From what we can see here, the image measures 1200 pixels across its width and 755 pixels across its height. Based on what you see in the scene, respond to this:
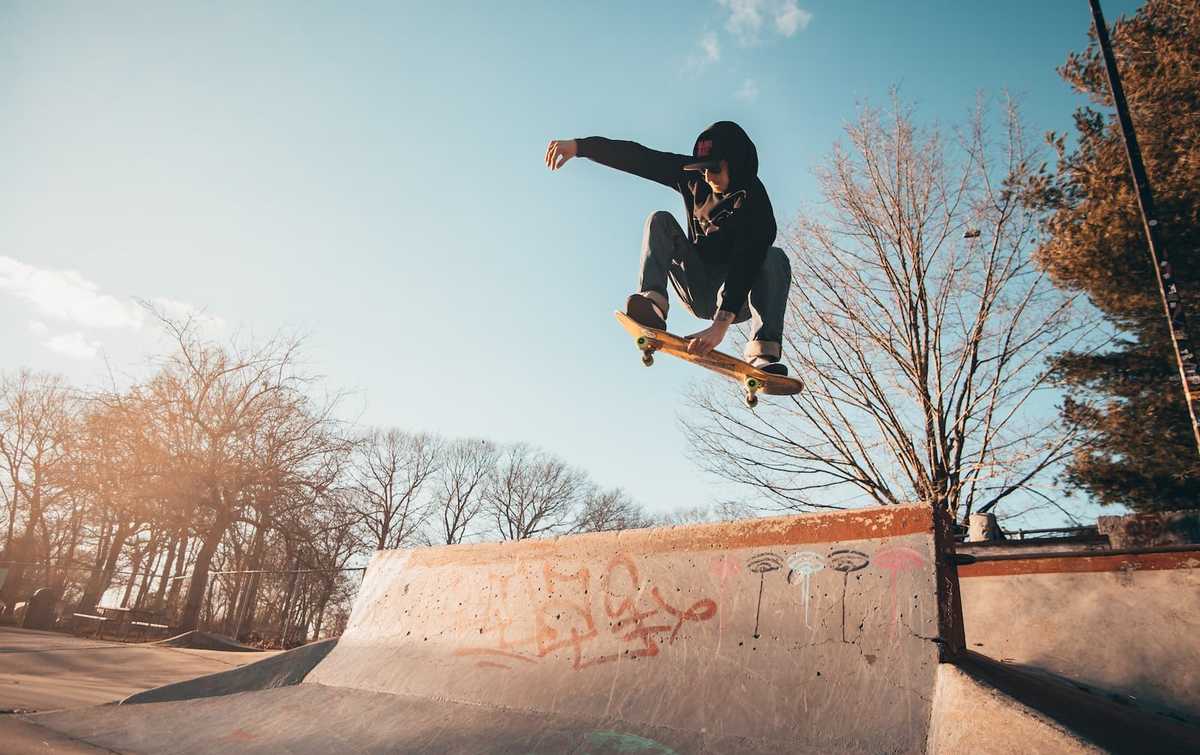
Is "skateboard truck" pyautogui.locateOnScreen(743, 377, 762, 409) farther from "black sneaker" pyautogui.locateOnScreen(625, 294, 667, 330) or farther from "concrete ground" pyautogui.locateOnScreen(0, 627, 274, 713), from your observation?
"concrete ground" pyautogui.locateOnScreen(0, 627, 274, 713)

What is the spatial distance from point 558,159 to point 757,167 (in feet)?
4.24

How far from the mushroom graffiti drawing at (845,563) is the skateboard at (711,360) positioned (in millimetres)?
1480

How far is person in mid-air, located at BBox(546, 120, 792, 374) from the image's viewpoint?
363 cm

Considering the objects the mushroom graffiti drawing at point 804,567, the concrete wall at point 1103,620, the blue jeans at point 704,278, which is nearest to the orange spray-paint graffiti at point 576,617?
the mushroom graffiti drawing at point 804,567

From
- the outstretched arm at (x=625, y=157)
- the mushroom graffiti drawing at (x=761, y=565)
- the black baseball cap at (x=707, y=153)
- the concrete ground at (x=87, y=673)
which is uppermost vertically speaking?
the outstretched arm at (x=625, y=157)

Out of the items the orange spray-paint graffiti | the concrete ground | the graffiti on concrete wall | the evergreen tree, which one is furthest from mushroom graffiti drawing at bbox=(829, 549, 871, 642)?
the evergreen tree

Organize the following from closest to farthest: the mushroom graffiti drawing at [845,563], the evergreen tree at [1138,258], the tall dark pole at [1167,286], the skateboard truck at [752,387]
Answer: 1. the mushroom graffiti drawing at [845,563]
2. the skateboard truck at [752,387]
3. the tall dark pole at [1167,286]
4. the evergreen tree at [1138,258]

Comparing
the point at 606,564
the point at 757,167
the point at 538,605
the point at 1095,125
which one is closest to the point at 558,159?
the point at 757,167

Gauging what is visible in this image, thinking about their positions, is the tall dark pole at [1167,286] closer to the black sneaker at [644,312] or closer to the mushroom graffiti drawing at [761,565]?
the mushroom graffiti drawing at [761,565]

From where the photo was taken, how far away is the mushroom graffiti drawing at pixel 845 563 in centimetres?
278

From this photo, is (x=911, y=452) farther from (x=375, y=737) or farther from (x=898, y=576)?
(x=375, y=737)

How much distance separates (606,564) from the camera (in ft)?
11.9

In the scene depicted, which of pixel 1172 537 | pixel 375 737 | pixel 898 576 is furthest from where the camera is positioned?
pixel 1172 537

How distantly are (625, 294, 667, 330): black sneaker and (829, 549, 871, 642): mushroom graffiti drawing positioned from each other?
5.96ft
